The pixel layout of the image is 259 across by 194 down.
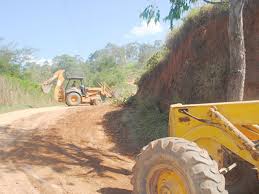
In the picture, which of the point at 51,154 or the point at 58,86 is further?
the point at 58,86

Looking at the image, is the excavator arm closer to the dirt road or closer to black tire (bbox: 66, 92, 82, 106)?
black tire (bbox: 66, 92, 82, 106)

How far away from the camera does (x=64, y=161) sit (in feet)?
30.1

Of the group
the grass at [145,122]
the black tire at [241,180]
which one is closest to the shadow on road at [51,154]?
the grass at [145,122]

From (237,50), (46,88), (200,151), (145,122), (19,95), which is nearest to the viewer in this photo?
(200,151)

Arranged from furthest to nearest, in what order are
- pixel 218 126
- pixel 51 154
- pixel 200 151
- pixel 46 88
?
pixel 46 88, pixel 51 154, pixel 218 126, pixel 200 151

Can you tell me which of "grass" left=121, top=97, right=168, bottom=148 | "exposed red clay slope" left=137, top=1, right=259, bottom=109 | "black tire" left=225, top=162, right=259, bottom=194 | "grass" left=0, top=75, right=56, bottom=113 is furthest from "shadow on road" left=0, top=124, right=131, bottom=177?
"grass" left=0, top=75, right=56, bottom=113

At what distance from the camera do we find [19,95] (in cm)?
2845

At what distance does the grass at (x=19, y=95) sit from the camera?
85.9ft

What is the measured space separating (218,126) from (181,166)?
0.74 metres

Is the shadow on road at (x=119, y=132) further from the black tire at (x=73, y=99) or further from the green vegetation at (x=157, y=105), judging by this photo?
the black tire at (x=73, y=99)

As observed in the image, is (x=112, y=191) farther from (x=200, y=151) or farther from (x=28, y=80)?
(x=28, y=80)

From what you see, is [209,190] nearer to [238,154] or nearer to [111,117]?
[238,154]

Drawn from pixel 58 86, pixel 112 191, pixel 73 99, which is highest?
pixel 58 86

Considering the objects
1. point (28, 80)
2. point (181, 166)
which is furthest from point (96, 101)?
point (181, 166)
